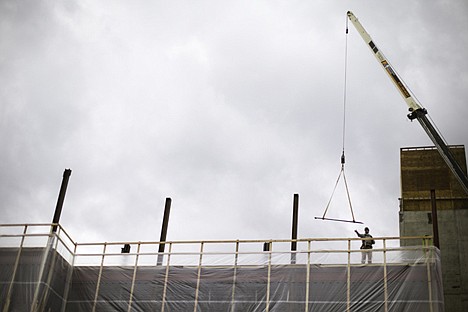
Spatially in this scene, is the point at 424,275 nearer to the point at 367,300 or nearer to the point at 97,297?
the point at 367,300

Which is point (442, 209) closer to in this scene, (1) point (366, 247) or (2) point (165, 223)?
(1) point (366, 247)

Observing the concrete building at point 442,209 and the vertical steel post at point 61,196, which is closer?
the vertical steel post at point 61,196

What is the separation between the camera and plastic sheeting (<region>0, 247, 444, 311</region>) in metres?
21.7

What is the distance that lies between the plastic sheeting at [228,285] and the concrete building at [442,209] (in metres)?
7.41

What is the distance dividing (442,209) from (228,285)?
1364 centimetres

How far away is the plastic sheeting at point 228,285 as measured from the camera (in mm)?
21656

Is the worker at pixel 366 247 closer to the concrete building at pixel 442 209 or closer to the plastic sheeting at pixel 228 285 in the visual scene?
the plastic sheeting at pixel 228 285

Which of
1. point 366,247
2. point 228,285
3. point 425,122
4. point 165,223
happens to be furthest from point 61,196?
point 425,122

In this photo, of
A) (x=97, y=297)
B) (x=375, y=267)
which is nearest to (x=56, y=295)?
(x=97, y=297)

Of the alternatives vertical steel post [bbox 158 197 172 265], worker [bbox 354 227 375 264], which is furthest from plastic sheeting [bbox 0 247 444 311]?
vertical steel post [bbox 158 197 172 265]

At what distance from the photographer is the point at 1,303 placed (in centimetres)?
2273

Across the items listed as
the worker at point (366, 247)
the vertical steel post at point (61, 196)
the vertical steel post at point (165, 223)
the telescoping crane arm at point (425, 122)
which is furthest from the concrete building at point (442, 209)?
the vertical steel post at point (61, 196)

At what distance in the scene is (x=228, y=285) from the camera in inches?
919

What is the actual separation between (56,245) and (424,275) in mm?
13737
